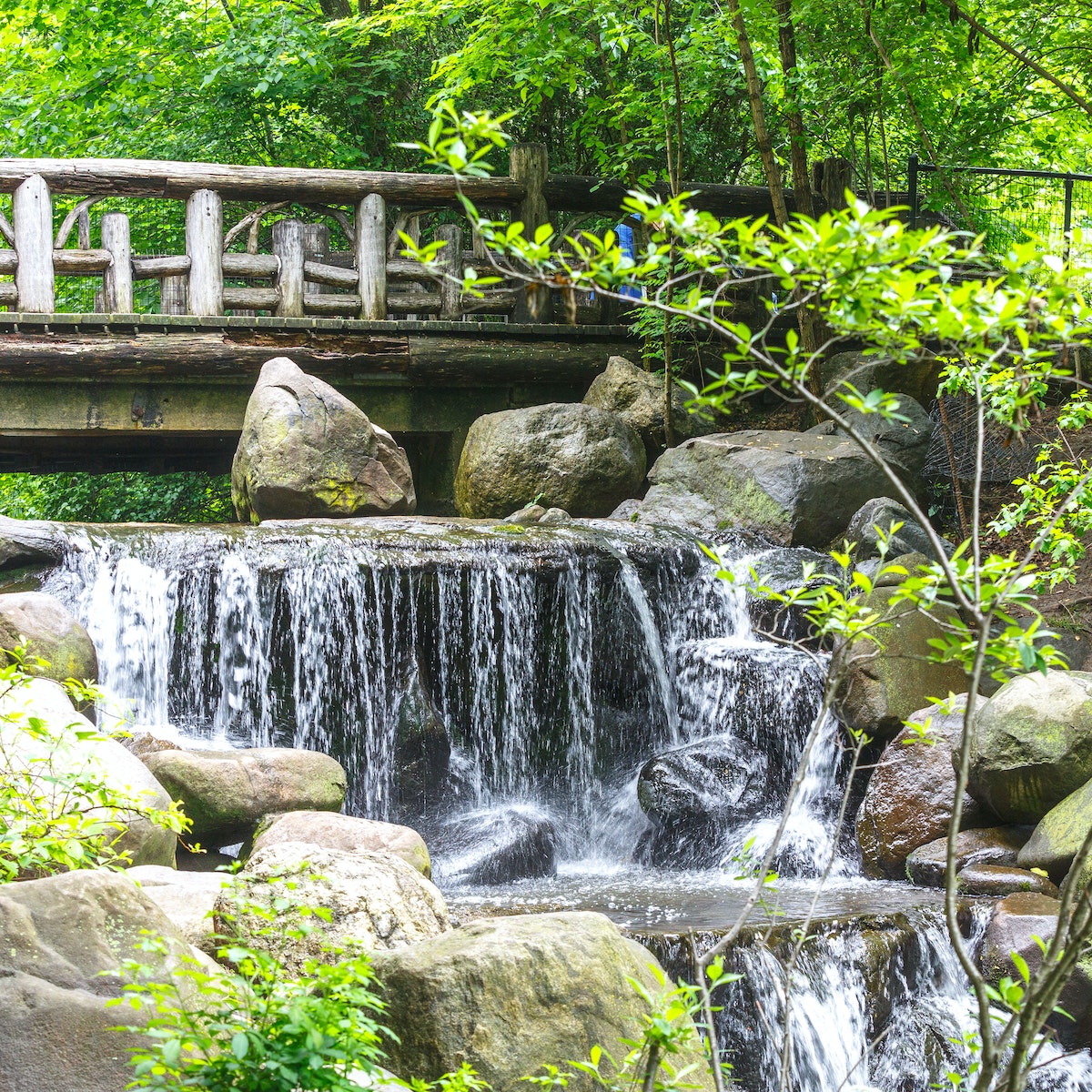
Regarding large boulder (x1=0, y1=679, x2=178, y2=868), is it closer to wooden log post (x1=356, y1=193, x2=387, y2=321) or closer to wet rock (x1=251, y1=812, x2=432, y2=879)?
wet rock (x1=251, y1=812, x2=432, y2=879)

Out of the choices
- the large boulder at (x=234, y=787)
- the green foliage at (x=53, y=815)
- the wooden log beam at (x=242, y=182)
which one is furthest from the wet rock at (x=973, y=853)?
the wooden log beam at (x=242, y=182)

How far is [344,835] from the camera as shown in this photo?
15.4ft

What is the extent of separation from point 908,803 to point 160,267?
7.01 m

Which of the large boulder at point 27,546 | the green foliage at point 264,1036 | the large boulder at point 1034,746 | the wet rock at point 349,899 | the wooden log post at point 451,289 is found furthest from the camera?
the wooden log post at point 451,289

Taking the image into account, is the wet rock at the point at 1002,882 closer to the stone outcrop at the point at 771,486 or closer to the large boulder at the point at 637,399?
the stone outcrop at the point at 771,486

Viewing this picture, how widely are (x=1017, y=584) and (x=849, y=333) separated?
1.74 feet

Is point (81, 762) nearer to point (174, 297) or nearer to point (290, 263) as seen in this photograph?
point (290, 263)

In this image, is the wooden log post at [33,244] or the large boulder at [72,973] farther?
the wooden log post at [33,244]

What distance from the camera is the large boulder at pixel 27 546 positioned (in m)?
6.91

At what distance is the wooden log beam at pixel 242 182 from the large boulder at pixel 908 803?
5243 millimetres

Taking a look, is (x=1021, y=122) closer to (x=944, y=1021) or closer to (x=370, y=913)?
(x=944, y=1021)

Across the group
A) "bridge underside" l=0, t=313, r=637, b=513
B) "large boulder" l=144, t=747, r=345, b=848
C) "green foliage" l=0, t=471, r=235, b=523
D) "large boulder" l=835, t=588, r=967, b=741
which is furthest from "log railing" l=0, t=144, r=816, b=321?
"large boulder" l=144, t=747, r=345, b=848

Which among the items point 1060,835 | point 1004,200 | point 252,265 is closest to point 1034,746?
point 1060,835

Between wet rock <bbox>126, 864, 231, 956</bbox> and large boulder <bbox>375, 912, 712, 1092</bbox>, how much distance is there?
2.28ft
